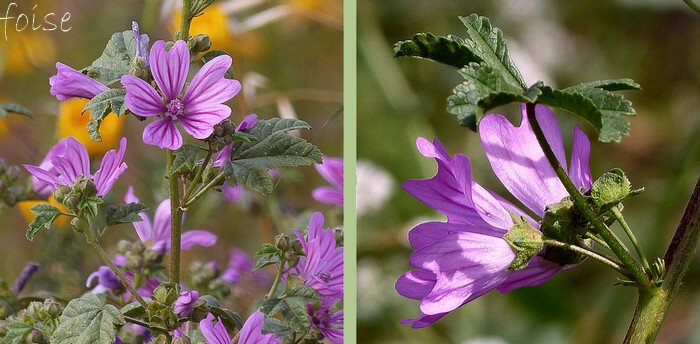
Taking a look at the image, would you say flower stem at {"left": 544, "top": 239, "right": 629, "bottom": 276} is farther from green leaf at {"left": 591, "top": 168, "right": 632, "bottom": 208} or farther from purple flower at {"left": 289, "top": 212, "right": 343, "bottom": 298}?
purple flower at {"left": 289, "top": 212, "right": 343, "bottom": 298}

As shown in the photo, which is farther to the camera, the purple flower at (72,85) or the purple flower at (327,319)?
the purple flower at (327,319)

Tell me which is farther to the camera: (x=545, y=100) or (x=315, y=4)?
(x=315, y=4)

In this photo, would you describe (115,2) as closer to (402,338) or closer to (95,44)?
(95,44)

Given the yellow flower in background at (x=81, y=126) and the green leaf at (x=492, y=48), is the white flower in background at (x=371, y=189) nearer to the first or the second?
the yellow flower in background at (x=81, y=126)

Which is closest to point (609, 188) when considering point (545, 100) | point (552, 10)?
point (545, 100)

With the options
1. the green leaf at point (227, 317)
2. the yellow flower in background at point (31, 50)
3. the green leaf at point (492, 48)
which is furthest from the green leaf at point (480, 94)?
the yellow flower in background at point (31, 50)

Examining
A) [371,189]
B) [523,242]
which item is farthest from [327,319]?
[371,189]
